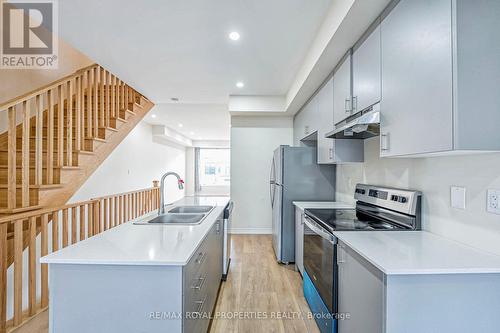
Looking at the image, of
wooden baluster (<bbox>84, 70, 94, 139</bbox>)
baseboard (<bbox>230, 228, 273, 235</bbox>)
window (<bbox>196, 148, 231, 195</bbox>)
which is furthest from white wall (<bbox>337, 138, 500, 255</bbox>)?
window (<bbox>196, 148, 231, 195</bbox>)

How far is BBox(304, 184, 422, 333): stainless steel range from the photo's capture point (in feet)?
5.60

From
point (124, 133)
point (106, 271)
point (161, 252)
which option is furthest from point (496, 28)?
point (124, 133)

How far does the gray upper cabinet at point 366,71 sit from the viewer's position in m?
1.69

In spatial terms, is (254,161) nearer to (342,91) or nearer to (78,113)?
(342,91)

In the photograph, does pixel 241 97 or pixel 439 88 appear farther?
pixel 241 97

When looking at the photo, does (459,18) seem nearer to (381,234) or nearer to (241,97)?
(381,234)

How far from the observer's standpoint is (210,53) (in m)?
2.72

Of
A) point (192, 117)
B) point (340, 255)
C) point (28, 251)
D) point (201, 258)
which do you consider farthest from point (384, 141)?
point (192, 117)

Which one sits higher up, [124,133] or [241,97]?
[241,97]

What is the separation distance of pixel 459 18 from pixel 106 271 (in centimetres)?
199

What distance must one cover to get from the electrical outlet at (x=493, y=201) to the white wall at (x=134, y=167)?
4946 mm

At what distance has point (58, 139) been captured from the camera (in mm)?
2719

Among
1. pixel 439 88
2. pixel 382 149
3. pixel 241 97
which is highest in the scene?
pixel 241 97

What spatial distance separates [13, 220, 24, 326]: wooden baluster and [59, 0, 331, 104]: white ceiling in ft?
5.97
